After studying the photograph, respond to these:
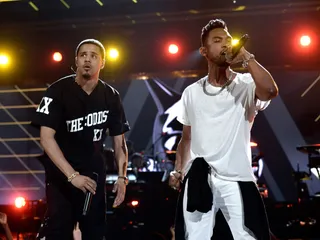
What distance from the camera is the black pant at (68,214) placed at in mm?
3146

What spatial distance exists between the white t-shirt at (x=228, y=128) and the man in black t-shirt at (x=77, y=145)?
72cm

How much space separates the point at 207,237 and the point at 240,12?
655 cm

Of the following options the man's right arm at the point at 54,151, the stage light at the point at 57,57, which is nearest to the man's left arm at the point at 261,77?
the man's right arm at the point at 54,151

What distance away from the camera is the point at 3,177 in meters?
11.6

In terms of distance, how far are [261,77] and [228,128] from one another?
1.27ft

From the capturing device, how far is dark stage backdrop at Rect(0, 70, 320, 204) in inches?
417

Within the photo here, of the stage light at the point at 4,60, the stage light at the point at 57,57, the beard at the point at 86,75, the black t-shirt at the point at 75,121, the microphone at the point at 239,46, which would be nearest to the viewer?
the microphone at the point at 239,46

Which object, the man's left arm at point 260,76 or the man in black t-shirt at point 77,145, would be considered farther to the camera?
the man in black t-shirt at point 77,145

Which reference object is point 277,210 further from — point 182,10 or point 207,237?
point 207,237

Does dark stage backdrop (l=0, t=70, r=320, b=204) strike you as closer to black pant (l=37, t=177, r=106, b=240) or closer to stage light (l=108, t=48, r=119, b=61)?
stage light (l=108, t=48, r=119, b=61)

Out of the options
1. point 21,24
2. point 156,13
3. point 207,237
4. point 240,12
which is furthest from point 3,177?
point 207,237

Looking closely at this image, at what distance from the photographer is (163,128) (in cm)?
1108

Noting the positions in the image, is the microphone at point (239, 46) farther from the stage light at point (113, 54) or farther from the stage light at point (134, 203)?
the stage light at point (113, 54)

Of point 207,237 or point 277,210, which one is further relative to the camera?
point 277,210
